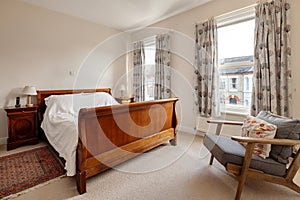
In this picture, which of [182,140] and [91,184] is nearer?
[91,184]

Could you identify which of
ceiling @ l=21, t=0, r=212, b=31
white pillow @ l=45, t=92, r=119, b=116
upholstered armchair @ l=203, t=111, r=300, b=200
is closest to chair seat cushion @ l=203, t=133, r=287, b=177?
upholstered armchair @ l=203, t=111, r=300, b=200

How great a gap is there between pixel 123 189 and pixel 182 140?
5.82 feet

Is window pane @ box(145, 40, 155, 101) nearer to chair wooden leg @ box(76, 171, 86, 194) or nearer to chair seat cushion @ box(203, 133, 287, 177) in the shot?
chair seat cushion @ box(203, 133, 287, 177)

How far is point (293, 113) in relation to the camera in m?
2.37

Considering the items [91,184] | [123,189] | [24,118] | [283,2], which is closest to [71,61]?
[24,118]

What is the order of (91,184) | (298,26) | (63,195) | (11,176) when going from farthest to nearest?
(298,26) < (11,176) < (91,184) < (63,195)

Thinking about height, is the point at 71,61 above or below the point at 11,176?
above

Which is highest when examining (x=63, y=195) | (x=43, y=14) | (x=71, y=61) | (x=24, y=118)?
(x=43, y=14)

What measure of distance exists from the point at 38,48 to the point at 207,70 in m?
3.48

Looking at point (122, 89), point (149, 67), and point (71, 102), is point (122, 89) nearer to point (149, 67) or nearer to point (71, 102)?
point (149, 67)

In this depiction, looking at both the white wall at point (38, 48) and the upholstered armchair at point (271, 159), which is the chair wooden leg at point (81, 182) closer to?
the upholstered armchair at point (271, 159)

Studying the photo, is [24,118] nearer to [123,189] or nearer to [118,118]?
[118,118]

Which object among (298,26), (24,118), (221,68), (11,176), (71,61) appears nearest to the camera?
(11,176)

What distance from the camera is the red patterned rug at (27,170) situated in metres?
1.82
